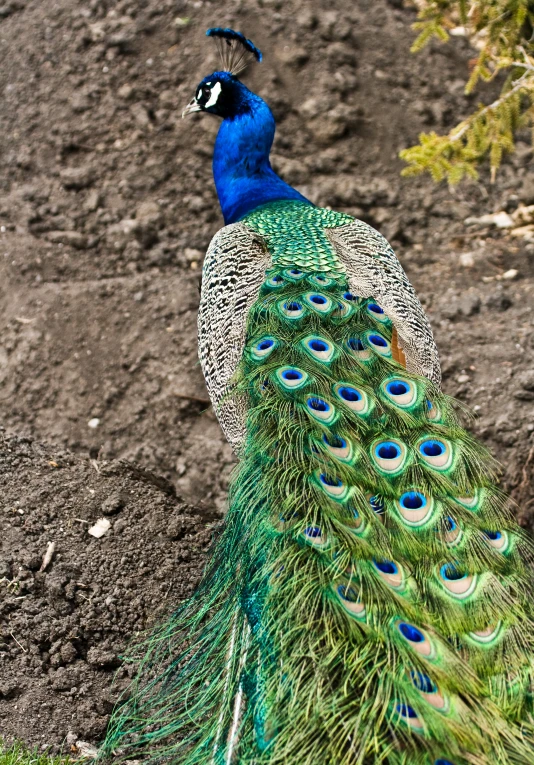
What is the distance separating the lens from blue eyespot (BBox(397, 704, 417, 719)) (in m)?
2.20

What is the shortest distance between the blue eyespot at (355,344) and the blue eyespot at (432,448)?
1.84 ft

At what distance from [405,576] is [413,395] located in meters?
0.80

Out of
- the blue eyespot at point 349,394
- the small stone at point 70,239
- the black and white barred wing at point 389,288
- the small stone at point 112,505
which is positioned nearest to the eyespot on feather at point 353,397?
the blue eyespot at point 349,394

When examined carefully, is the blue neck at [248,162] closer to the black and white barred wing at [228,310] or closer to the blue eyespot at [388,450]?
the black and white barred wing at [228,310]

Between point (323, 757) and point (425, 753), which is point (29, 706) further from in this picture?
point (425, 753)

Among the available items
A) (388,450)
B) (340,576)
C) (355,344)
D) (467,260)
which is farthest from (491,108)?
(340,576)

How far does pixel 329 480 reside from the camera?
278 cm

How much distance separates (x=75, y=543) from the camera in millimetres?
3848

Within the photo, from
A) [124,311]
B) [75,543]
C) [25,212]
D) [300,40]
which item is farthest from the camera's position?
[300,40]

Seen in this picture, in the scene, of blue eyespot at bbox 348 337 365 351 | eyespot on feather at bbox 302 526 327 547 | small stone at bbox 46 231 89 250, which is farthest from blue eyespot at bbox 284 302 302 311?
small stone at bbox 46 231 89 250

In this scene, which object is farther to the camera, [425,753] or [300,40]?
[300,40]

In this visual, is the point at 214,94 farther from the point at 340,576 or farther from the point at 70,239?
the point at 340,576

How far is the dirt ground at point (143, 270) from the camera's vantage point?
12.1ft

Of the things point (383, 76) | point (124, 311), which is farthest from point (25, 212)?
point (383, 76)
